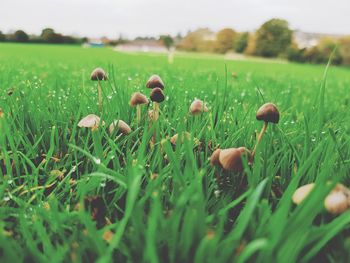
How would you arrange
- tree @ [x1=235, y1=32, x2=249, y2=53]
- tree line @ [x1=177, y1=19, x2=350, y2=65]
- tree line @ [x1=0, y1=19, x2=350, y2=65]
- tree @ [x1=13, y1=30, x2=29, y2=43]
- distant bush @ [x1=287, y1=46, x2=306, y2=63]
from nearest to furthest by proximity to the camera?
tree @ [x1=13, y1=30, x2=29, y2=43] → tree line @ [x1=0, y1=19, x2=350, y2=65] → tree line @ [x1=177, y1=19, x2=350, y2=65] → distant bush @ [x1=287, y1=46, x2=306, y2=63] → tree @ [x1=235, y1=32, x2=249, y2=53]

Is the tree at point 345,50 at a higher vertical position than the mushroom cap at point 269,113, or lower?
lower

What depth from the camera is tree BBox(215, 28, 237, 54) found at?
77.1 m

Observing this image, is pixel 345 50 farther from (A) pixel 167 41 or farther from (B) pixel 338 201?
(B) pixel 338 201

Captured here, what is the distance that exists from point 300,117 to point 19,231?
172 centimetres

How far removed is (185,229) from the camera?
31.3 inches

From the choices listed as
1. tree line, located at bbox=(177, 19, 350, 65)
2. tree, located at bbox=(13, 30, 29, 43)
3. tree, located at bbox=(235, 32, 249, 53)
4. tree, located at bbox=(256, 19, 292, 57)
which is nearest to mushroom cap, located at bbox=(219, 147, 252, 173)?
tree, located at bbox=(13, 30, 29, 43)

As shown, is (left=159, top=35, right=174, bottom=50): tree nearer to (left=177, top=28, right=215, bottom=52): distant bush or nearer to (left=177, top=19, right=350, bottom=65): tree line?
(left=177, top=28, right=215, bottom=52): distant bush

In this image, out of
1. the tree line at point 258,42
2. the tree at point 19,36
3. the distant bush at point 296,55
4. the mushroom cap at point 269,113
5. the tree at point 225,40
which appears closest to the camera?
the mushroom cap at point 269,113

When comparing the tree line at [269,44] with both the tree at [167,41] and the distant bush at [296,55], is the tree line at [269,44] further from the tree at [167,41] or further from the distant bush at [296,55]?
the tree at [167,41]

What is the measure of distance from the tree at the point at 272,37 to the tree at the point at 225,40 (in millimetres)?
11519

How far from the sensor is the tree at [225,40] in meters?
77.1

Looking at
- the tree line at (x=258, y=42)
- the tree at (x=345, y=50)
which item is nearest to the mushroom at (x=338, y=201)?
the tree line at (x=258, y=42)

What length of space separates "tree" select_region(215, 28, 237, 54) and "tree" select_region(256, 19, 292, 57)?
11.5 m

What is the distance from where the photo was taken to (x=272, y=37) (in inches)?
2566
